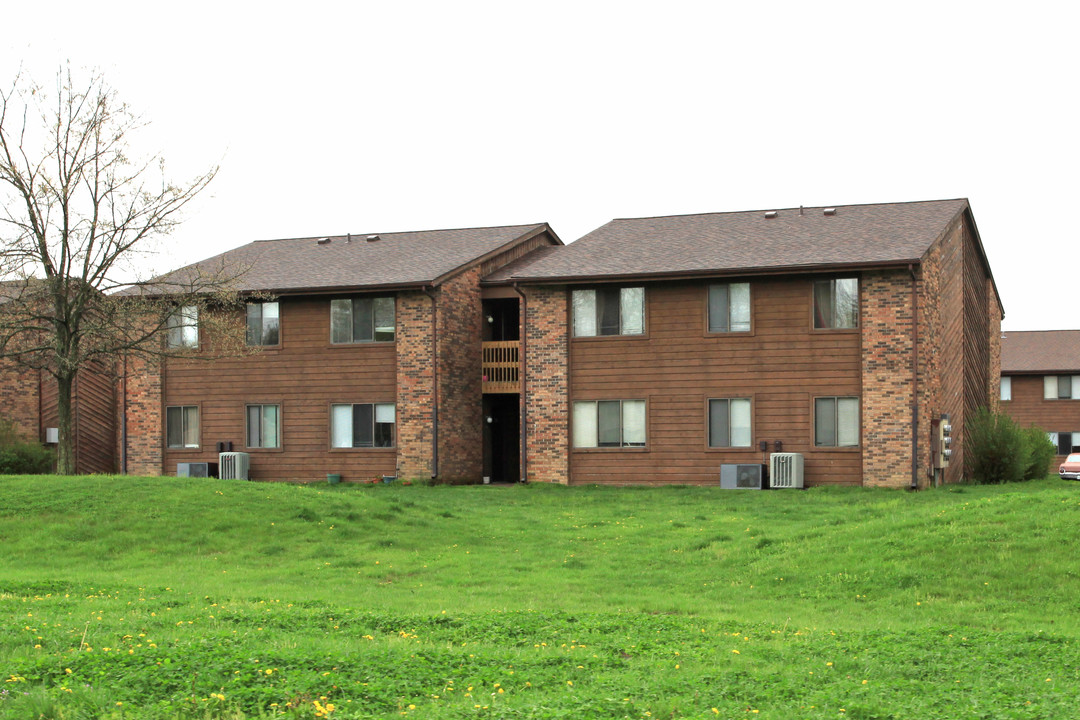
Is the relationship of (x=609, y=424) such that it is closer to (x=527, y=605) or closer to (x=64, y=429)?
(x=64, y=429)

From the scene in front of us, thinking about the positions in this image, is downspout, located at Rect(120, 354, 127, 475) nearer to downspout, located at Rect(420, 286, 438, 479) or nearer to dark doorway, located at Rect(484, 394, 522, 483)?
downspout, located at Rect(420, 286, 438, 479)

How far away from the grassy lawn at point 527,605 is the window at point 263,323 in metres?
10.2

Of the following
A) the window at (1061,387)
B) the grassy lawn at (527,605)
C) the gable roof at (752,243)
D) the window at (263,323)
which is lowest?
the grassy lawn at (527,605)

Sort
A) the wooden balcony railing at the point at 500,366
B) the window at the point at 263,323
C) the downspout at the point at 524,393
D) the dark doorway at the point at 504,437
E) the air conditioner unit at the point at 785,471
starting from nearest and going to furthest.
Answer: the air conditioner unit at the point at 785,471 → the downspout at the point at 524,393 → the window at the point at 263,323 → the wooden balcony railing at the point at 500,366 → the dark doorway at the point at 504,437

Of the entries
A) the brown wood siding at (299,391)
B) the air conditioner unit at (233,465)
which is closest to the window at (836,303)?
the brown wood siding at (299,391)

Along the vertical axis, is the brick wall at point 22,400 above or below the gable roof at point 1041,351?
below

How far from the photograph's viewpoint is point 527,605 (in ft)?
44.0

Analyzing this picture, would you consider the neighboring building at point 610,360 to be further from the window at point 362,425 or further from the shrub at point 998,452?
the shrub at point 998,452

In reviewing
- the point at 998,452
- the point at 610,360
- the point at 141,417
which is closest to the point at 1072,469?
the point at 998,452

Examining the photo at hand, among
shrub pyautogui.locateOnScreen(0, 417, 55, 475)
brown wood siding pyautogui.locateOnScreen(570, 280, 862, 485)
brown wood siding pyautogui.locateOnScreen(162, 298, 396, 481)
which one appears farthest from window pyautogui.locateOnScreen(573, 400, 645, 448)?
shrub pyautogui.locateOnScreen(0, 417, 55, 475)

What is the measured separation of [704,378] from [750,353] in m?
1.26

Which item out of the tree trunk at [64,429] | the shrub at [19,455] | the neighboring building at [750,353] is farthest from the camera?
the shrub at [19,455]

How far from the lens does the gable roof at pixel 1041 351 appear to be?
185 ft

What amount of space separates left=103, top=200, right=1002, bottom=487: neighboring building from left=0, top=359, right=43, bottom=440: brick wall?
5170 mm
